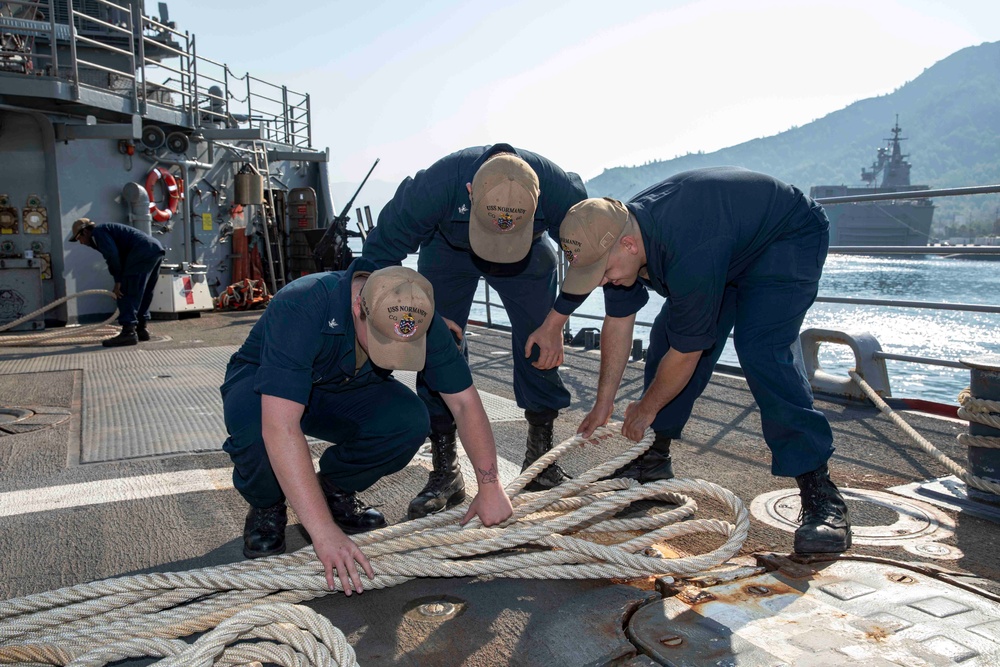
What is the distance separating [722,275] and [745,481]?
1.16 metres

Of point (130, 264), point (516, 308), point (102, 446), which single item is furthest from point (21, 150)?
point (516, 308)

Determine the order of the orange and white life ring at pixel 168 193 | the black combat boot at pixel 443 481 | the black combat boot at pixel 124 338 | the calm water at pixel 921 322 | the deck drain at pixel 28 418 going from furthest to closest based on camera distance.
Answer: the calm water at pixel 921 322
the orange and white life ring at pixel 168 193
the black combat boot at pixel 124 338
the deck drain at pixel 28 418
the black combat boot at pixel 443 481

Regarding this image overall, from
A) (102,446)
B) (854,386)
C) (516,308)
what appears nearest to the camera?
(516,308)

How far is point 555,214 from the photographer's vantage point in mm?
2668

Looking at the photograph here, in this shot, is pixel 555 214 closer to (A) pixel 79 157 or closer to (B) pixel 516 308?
(B) pixel 516 308

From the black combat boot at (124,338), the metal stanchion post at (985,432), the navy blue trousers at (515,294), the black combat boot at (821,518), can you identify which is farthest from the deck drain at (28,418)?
the metal stanchion post at (985,432)

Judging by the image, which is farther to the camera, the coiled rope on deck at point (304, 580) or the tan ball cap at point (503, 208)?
the tan ball cap at point (503, 208)

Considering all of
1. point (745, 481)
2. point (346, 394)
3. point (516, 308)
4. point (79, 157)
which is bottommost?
point (745, 481)

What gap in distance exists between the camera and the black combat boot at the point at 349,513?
2.49 meters

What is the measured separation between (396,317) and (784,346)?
1.21 metres

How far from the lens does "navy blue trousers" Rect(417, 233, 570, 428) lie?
2.85 metres

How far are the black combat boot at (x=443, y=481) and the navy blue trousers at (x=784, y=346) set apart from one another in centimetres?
107

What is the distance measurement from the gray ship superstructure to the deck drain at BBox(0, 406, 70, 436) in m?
5.00

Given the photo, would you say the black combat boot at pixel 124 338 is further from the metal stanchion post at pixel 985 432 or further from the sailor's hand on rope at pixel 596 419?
the metal stanchion post at pixel 985 432
